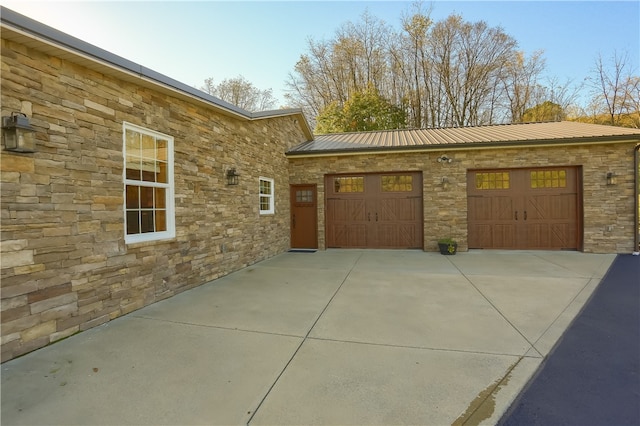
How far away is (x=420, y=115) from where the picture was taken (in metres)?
19.5

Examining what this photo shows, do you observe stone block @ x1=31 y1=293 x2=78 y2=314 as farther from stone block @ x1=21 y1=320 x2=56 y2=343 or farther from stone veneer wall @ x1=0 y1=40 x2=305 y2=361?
stone block @ x1=21 y1=320 x2=56 y2=343

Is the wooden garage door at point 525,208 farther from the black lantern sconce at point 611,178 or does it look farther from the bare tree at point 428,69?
the bare tree at point 428,69

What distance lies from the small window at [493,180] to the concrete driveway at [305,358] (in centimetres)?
413

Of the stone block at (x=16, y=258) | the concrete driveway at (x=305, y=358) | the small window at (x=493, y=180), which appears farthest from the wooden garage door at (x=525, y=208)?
the stone block at (x=16, y=258)

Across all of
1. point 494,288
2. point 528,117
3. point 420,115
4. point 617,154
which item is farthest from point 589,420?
point 528,117

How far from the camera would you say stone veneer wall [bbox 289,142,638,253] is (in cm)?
798

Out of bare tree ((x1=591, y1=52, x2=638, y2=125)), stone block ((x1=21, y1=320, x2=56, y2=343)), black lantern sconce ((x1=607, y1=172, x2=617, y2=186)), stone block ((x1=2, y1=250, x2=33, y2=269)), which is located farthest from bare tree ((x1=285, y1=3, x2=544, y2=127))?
stone block ((x1=21, y1=320, x2=56, y2=343))

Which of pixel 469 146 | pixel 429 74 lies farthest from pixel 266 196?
pixel 429 74

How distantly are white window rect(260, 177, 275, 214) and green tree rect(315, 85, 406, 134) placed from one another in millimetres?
10312

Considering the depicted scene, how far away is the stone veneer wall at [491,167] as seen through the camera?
798 cm

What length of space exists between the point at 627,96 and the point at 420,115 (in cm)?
1135

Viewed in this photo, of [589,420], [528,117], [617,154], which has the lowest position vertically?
[589,420]

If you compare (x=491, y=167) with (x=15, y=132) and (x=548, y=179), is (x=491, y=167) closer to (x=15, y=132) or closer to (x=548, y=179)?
(x=548, y=179)

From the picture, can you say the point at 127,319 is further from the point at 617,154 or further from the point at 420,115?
the point at 420,115
